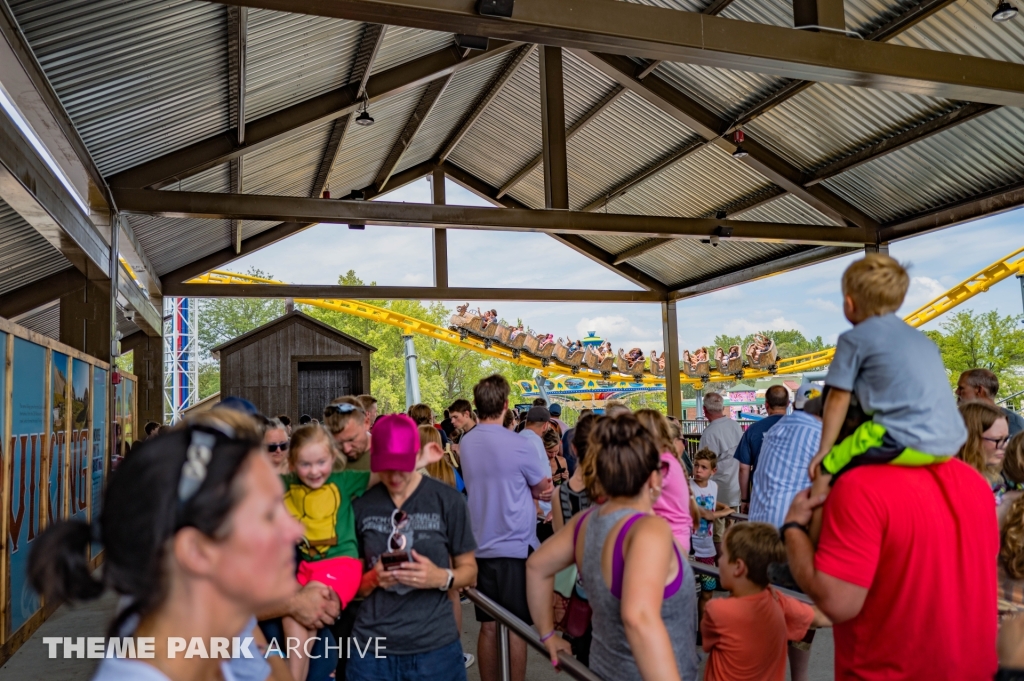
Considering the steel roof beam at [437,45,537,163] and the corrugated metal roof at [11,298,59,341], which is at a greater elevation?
the steel roof beam at [437,45,537,163]

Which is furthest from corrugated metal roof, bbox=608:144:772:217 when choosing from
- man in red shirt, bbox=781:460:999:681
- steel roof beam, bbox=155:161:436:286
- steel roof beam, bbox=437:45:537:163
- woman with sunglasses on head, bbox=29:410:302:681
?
woman with sunglasses on head, bbox=29:410:302:681

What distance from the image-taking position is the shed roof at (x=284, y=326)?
1523 centimetres

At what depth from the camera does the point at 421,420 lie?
286 inches

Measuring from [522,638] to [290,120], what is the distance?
9011mm

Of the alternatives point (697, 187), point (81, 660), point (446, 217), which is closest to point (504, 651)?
point (81, 660)

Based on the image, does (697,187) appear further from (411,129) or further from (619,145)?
(411,129)

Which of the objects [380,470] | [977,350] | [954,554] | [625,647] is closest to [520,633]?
[625,647]

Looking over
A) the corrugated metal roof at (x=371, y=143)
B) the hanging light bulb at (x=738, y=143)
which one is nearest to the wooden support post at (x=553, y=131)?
the corrugated metal roof at (x=371, y=143)

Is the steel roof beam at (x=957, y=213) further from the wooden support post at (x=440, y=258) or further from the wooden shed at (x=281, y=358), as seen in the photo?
the wooden shed at (x=281, y=358)

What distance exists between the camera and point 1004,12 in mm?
7332

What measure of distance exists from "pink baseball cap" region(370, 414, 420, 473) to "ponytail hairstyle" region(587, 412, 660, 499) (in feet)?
2.40

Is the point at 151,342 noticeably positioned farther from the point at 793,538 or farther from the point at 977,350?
the point at 977,350

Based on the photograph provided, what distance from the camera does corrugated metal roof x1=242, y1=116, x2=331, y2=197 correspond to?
11.8m

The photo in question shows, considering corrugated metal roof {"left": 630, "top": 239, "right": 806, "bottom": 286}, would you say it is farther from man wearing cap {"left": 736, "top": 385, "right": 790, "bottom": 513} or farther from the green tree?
the green tree
